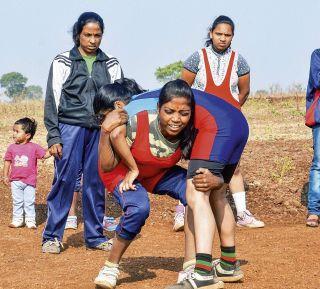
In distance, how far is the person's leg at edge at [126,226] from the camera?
4992mm

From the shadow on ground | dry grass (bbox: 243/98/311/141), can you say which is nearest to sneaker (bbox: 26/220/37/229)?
the shadow on ground

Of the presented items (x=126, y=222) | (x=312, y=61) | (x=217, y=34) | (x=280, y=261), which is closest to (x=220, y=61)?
(x=217, y=34)

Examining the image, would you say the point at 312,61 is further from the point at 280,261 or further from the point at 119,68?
the point at 280,261

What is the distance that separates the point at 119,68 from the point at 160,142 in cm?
199

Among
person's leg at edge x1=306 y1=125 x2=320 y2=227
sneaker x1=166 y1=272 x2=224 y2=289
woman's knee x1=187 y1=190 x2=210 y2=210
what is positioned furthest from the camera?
person's leg at edge x1=306 y1=125 x2=320 y2=227

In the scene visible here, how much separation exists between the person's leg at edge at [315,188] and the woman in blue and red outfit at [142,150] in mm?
2818

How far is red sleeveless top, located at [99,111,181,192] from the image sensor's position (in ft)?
16.5

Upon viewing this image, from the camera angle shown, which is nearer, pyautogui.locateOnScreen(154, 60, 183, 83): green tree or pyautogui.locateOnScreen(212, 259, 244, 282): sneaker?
pyautogui.locateOnScreen(212, 259, 244, 282): sneaker

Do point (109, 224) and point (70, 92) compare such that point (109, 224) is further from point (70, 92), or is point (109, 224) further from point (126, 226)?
point (126, 226)

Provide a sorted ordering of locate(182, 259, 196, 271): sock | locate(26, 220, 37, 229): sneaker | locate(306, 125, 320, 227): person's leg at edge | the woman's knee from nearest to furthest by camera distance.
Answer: the woman's knee, locate(182, 259, 196, 271): sock, locate(306, 125, 320, 227): person's leg at edge, locate(26, 220, 37, 229): sneaker

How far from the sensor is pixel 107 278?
500cm

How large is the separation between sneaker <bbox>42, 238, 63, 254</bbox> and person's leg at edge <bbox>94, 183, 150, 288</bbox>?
172 cm

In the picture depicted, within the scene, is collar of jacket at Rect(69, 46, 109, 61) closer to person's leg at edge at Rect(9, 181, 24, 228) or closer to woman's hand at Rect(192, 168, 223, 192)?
person's leg at edge at Rect(9, 181, 24, 228)

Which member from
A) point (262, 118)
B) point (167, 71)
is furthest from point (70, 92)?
point (167, 71)
